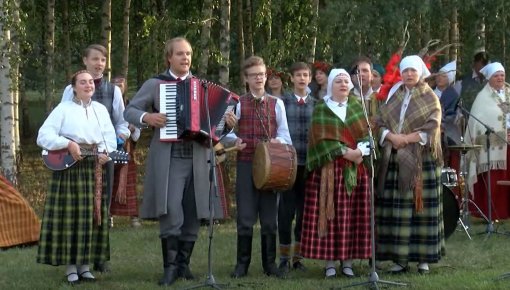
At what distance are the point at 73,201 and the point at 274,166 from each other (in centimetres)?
163

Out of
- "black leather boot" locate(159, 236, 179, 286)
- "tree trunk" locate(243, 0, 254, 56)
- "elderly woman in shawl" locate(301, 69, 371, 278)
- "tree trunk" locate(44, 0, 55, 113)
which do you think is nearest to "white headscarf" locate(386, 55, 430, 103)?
"elderly woman in shawl" locate(301, 69, 371, 278)

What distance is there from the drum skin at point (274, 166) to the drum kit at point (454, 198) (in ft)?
6.46

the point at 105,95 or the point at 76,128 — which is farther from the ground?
the point at 105,95

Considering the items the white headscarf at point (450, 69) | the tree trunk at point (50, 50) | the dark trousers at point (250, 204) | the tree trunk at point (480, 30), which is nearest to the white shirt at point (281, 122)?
the dark trousers at point (250, 204)

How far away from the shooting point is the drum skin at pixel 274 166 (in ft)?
25.6

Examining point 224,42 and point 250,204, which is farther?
point 224,42

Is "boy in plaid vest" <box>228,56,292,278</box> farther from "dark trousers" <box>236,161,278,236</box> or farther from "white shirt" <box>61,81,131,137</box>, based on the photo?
"white shirt" <box>61,81,131,137</box>

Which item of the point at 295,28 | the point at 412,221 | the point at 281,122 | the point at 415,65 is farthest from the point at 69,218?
the point at 295,28

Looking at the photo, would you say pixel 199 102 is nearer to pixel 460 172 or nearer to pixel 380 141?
pixel 380 141

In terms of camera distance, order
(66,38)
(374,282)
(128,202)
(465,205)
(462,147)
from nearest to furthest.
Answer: (374,282) < (462,147) < (465,205) < (128,202) < (66,38)

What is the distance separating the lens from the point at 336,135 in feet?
25.9

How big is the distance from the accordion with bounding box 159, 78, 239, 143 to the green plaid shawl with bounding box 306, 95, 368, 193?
0.79 m

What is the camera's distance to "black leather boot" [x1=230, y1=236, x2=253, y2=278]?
8.19m

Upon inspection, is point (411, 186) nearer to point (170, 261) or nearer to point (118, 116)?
point (170, 261)
